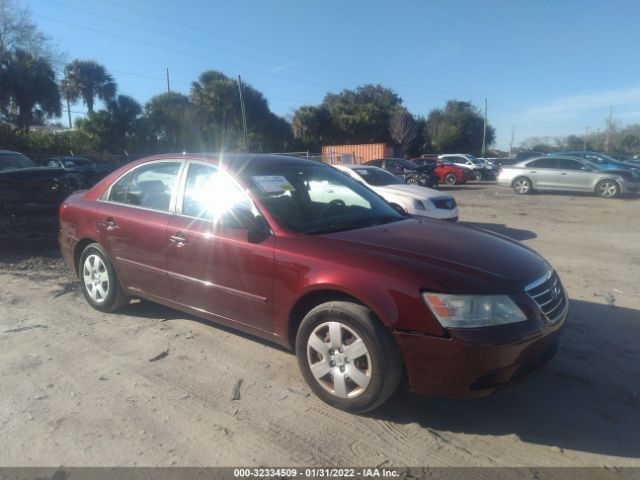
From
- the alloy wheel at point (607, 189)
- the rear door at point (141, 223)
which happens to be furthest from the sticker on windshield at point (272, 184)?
the alloy wheel at point (607, 189)

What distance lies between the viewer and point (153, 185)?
436cm

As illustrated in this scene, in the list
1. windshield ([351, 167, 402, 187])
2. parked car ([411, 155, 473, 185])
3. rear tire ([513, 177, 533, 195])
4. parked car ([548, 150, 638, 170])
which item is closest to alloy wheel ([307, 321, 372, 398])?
windshield ([351, 167, 402, 187])

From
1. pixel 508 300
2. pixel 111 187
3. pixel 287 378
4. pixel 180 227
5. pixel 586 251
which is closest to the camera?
pixel 508 300

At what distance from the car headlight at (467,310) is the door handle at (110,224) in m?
3.03

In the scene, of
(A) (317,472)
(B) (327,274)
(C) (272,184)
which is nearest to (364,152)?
(C) (272,184)

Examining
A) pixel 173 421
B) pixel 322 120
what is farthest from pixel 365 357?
pixel 322 120

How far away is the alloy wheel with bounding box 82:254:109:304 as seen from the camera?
461 cm

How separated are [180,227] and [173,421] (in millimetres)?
1533

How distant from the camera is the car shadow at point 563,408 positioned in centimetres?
274

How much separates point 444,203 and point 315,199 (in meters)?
5.83

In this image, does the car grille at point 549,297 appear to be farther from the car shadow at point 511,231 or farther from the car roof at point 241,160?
the car shadow at point 511,231

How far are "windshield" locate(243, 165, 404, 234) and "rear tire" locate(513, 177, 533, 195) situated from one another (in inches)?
609

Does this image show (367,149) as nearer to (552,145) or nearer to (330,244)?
(330,244)

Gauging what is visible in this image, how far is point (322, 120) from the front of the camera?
154 feet
